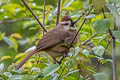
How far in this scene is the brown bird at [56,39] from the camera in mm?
3174

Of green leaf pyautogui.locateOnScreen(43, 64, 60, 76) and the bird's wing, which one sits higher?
green leaf pyautogui.locateOnScreen(43, 64, 60, 76)

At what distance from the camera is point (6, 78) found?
228 centimetres

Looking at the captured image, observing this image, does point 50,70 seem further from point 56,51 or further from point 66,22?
point 66,22

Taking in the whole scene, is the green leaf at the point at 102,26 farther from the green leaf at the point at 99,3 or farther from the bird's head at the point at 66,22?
the bird's head at the point at 66,22

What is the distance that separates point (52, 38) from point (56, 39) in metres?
0.04

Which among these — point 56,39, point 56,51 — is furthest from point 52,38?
point 56,51

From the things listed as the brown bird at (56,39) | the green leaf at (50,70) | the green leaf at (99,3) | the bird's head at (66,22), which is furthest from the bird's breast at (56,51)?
the green leaf at (99,3)

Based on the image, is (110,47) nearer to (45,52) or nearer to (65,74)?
(65,74)

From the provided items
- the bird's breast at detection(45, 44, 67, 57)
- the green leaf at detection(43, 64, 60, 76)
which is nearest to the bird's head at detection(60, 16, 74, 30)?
the bird's breast at detection(45, 44, 67, 57)

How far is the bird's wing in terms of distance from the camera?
3.20 m

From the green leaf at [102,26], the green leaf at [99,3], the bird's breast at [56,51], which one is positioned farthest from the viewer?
the bird's breast at [56,51]

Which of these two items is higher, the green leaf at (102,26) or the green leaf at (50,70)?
the green leaf at (102,26)

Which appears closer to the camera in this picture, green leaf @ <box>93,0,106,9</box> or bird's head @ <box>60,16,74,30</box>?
green leaf @ <box>93,0,106,9</box>

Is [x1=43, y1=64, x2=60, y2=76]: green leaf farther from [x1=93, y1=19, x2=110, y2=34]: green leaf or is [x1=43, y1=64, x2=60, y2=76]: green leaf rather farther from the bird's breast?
the bird's breast
